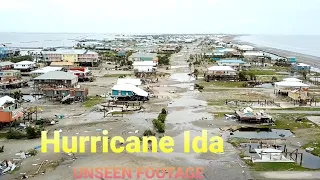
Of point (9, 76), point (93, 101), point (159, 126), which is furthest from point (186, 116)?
point (9, 76)

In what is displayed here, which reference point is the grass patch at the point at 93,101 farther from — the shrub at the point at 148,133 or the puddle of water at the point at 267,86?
the puddle of water at the point at 267,86

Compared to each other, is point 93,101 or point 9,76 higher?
point 9,76

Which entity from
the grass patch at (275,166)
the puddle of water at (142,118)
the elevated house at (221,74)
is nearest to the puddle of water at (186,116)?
the puddle of water at (142,118)

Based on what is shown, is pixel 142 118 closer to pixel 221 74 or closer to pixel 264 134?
pixel 264 134

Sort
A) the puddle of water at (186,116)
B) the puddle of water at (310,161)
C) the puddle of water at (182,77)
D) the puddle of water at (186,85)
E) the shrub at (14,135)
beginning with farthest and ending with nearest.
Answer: the puddle of water at (182,77)
the puddle of water at (186,85)
the puddle of water at (186,116)
the shrub at (14,135)
the puddle of water at (310,161)

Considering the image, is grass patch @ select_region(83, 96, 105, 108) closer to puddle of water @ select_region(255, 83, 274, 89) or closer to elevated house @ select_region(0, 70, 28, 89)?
elevated house @ select_region(0, 70, 28, 89)

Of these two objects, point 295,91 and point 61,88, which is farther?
point 295,91
